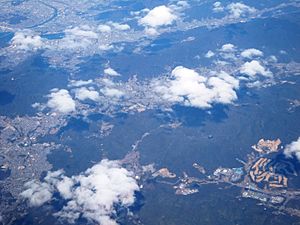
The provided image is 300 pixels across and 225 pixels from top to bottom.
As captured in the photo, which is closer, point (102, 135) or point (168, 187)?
point (168, 187)

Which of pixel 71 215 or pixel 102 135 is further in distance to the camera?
pixel 102 135

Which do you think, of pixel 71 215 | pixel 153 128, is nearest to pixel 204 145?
pixel 153 128

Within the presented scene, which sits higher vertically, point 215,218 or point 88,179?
point 88,179

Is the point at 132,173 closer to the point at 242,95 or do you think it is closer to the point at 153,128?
the point at 153,128

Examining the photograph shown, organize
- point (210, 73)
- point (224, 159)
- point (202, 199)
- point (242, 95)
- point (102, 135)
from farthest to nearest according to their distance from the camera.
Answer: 1. point (210, 73)
2. point (242, 95)
3. point (102, 135)
4. point (224, 159)
5. point (202, 199)

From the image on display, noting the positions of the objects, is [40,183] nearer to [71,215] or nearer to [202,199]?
[71,215]

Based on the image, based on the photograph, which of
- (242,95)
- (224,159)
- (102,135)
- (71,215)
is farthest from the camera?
(242,95)

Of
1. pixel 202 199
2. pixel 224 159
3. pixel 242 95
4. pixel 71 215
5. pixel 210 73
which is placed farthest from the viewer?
pixel 210 73

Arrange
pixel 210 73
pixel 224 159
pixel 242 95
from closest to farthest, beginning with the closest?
pixel 224 159, pixel 242 95, pixel 210 73

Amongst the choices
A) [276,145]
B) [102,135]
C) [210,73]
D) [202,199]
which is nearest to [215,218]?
[202,199]
